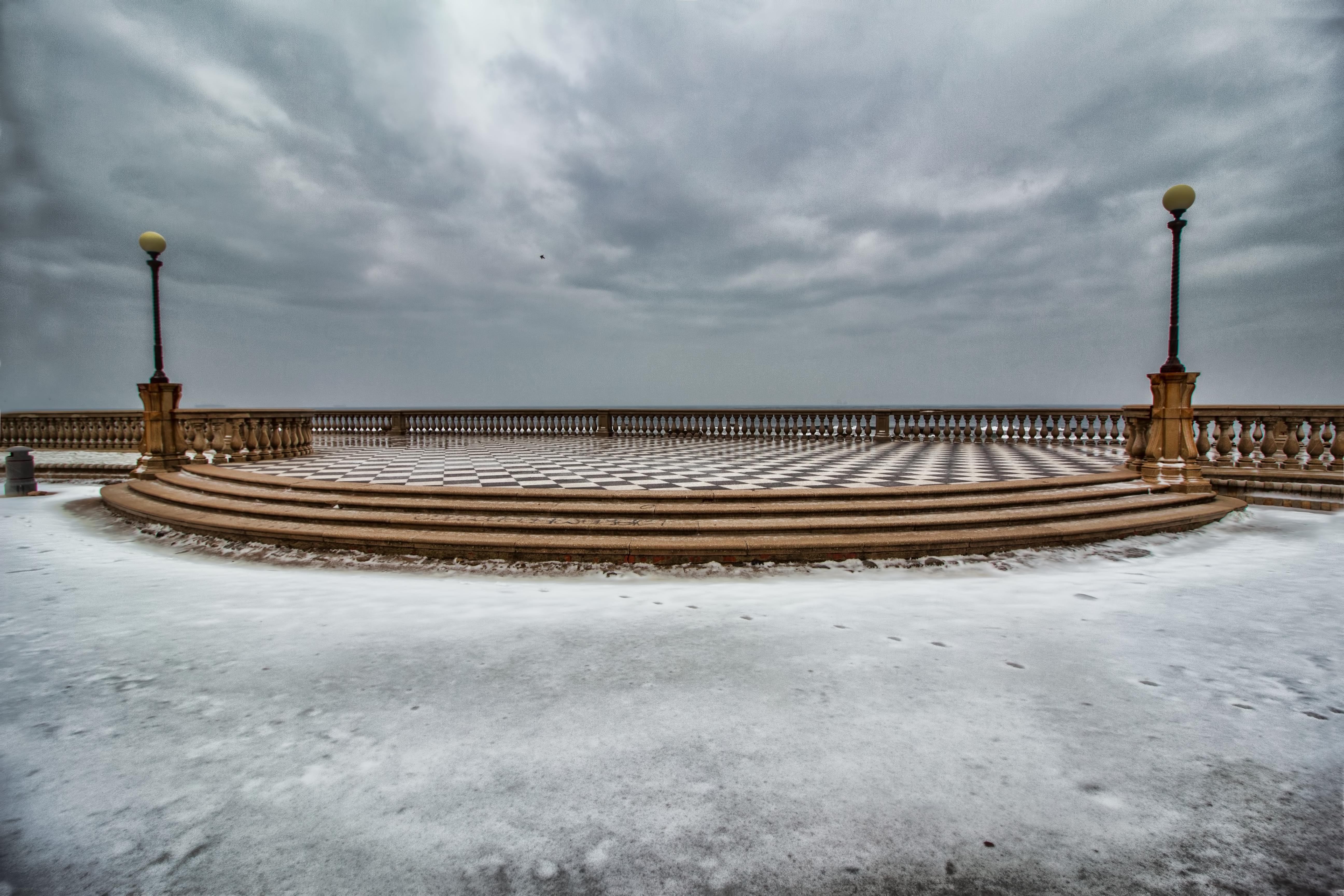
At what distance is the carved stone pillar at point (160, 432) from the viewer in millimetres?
11234

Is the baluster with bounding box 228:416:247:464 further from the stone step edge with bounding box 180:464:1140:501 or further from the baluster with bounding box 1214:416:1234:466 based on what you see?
the baluster with bounding box 1214:416:1234:466

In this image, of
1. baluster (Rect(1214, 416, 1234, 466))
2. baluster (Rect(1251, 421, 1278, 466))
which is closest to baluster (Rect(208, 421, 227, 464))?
baluster (Rect(1214, 416, 1234, 466))

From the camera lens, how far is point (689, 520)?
664 cm

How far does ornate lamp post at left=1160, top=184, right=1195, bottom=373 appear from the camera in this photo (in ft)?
27.7

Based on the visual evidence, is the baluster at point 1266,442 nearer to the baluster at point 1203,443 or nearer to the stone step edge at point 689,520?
the baluster at point 1203,443

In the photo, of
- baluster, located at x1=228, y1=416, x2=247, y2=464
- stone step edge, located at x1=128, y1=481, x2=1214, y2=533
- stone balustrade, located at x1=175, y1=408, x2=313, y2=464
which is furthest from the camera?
baluster, located at x1=228, y1=416, x2=247, y2=464

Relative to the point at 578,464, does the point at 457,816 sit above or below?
below

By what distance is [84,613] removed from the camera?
438 cm

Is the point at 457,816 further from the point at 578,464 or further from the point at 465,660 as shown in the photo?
the point at 578,464

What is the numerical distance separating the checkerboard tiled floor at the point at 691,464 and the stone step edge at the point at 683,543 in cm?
186

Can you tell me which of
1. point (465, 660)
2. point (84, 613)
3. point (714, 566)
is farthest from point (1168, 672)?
point (84, 613)

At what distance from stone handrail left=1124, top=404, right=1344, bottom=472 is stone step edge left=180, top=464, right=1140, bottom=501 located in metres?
A: 2.85

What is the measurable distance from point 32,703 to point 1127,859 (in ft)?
14.9

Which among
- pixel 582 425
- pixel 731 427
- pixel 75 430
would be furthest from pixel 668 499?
pixel 75 430
